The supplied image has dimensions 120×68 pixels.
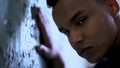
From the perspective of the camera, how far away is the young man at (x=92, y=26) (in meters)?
0.91

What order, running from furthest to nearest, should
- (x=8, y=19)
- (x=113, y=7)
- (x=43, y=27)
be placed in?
(x=43, y=27), (x=113, y=7), (x=8, y=19)

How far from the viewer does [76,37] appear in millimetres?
910

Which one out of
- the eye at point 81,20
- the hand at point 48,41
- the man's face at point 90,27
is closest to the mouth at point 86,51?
the man's face at point 90,27

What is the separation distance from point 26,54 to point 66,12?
0.81ft

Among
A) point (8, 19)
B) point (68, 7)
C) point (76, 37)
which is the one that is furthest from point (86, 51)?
point (8, 19)

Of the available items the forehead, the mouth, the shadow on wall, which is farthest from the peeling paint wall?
the mouth

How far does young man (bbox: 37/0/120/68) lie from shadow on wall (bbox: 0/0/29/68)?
0.55 feet

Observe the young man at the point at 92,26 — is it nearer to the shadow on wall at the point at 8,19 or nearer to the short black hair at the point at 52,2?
the short black hair at the point at 52,2

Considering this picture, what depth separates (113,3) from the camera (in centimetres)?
97

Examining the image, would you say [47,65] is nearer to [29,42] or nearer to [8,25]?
[29,42]

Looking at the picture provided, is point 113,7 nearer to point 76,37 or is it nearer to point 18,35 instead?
point 76,37

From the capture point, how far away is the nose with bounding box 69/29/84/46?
90cm

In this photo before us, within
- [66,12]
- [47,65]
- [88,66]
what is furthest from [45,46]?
[88,66]

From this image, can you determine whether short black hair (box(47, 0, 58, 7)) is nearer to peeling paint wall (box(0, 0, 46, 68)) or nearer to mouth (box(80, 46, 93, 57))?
peeling paint wall (box(0, 0, 46, 68))
